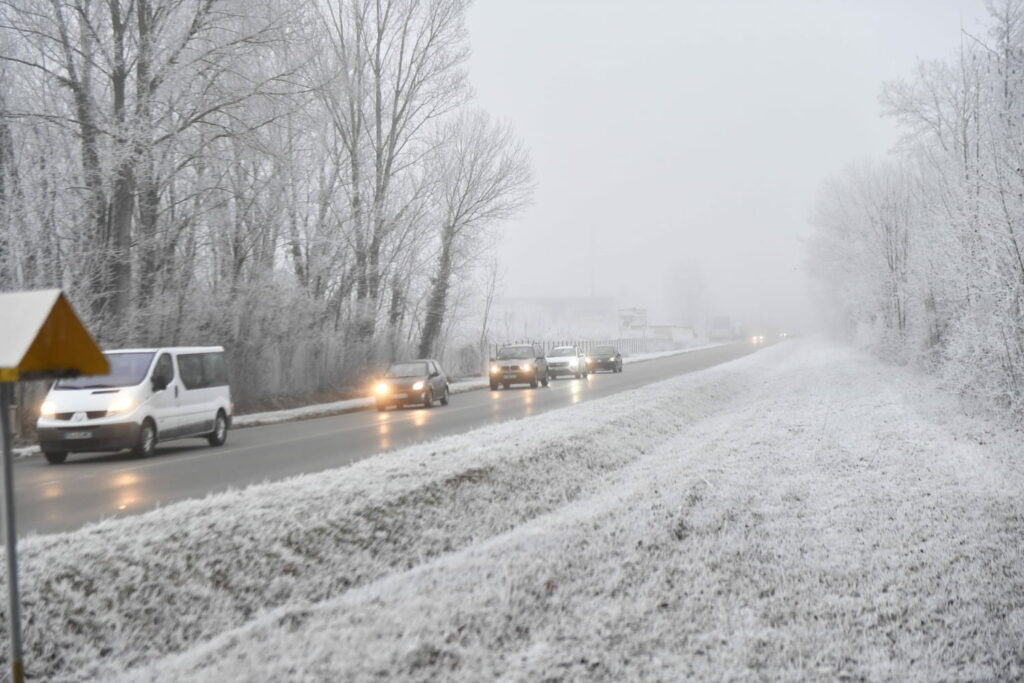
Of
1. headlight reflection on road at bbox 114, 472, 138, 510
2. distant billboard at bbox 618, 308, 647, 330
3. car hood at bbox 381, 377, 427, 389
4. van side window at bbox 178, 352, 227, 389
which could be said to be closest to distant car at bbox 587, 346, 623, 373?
car hood at bbox 381, 377, 427, 389

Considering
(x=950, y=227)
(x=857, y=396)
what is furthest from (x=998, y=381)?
(x=857, y=396)

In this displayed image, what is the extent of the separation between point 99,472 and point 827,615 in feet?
37.8

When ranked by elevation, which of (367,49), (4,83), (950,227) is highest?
(367,49)

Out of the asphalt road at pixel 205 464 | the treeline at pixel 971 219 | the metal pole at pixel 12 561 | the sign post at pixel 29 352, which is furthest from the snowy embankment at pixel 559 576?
the treeline at pixel 971 219

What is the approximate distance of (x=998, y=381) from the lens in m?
17.5

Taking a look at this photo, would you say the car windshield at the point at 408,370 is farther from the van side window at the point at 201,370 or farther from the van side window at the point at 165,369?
the van side window at the point at 165,369

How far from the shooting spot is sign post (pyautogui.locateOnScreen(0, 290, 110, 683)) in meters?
4.54

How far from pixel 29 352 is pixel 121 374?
479 inches

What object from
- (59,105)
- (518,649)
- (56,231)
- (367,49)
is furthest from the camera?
(367,49)

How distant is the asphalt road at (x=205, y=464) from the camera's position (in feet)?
34.4

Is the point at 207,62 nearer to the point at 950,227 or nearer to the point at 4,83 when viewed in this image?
the point at 4,83

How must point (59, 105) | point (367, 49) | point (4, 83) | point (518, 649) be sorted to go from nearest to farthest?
point (518, 649) → point (4, 83) → point (59, 105) → point (367, 49)

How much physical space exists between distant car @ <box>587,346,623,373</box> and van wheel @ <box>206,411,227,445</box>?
1347 inches

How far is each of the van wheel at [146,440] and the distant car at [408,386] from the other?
11.5 m
